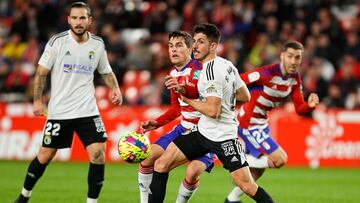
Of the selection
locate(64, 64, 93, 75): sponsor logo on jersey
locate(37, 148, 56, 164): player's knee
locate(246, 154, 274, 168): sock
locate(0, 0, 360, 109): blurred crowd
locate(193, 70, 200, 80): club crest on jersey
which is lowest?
locate(0, 0, 360, 109): blurred crowd

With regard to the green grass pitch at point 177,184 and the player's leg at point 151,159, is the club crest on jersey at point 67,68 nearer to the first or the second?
the player's leg at point 151,159

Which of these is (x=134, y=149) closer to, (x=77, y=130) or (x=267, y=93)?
(x=77, y=130)

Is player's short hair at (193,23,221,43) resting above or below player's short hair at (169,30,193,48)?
above

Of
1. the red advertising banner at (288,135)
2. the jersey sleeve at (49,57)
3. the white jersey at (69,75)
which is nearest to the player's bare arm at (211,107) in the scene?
the white jersey at (69,75)

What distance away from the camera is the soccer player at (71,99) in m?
9.18

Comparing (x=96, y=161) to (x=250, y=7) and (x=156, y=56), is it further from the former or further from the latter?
(x=250, y=7)

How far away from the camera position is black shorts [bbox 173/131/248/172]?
8164mm

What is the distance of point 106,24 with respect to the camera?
67.2 ft

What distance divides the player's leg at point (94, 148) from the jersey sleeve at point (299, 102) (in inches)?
111

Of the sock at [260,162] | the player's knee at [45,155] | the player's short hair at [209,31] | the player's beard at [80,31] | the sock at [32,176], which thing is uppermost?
the player's short hair at [209,31]

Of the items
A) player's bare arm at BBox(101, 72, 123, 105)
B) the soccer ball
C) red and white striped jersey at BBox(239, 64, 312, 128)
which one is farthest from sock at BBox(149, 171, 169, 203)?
red and white striped jersey at BBox(239, 64, 312, 128)

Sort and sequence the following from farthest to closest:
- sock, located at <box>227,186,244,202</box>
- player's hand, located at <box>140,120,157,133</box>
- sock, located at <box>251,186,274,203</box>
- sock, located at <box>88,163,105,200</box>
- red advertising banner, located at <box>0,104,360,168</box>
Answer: red advertising banner, located at <box>0,104,360,168</box>
sock, located at <box>227,186,244,202</box>
sock, located at <box>88,163,105,200</box>
player's hand, located at <box>140,120,157,133</box>
sock, located at <box>251,186,274,203</box>

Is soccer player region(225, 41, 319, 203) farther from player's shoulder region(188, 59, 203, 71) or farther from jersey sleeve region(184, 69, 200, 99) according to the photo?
jersey sleeve region(184, 69, 200, 99)

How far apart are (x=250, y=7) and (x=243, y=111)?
33.5 feet
